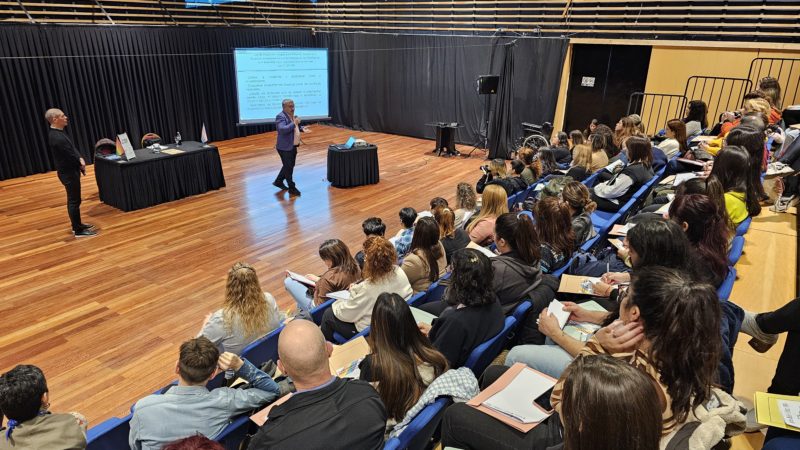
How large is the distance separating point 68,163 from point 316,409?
5.76 meters

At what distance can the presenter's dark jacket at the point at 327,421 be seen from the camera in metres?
1.63

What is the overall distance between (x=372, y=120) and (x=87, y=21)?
22.0 ft

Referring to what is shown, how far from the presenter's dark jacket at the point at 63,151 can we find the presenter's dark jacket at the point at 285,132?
109 inches

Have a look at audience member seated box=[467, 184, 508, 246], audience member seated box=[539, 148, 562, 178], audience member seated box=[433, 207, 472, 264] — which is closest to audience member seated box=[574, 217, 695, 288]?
audience member seated box=[433, 207, 472, 264]

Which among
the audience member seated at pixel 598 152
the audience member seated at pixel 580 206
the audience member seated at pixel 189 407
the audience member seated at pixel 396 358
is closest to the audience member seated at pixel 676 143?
the audience member seated at pixel 598 152

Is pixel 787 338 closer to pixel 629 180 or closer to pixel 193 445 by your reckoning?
pixel 193 445

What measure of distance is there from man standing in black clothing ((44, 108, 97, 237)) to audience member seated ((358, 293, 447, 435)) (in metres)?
5.40

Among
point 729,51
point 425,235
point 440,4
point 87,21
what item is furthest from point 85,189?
point 729,51

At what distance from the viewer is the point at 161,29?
9.95 metres

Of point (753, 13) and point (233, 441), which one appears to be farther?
point (753, 13)

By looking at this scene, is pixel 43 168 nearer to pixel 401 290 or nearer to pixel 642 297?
pixel 401 290

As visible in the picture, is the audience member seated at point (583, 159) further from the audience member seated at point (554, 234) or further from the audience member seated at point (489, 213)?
the audience member seated at point (554, 234)

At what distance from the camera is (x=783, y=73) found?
775cm

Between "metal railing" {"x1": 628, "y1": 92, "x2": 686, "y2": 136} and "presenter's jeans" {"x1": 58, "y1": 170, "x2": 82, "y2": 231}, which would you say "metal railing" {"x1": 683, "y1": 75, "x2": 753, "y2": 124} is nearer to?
"metal railing" {"x1": 628, "y1": 92, "x2": 686, "y2": 136}
